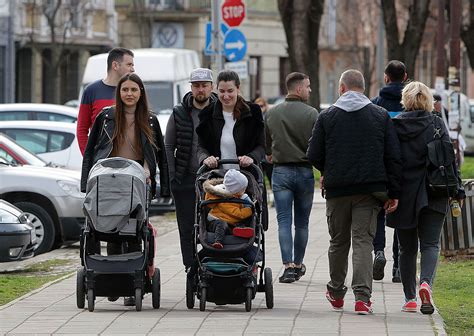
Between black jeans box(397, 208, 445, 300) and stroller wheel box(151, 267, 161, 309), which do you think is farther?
stroller wheel box(151, 267, 161, 309)

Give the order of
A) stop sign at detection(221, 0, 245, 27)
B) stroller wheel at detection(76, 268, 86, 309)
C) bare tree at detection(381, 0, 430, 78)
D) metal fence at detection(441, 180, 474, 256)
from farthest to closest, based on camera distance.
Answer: bare tree at detection(381, 0, 430, 78) < stop sign at detection(221, 0, 245, 27) < metal fence at detection(441, 180, 474, 256) < stroller wheel at detection(76, 268, 86, 309)

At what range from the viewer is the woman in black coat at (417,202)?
433 inches

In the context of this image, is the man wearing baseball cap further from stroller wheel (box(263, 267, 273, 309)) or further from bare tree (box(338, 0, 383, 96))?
bare tree (box(338, 0, 383, 96))

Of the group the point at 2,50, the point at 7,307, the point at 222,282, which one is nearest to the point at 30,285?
the point at 7,307

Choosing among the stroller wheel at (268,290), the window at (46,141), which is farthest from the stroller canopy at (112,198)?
the window at (46,141)

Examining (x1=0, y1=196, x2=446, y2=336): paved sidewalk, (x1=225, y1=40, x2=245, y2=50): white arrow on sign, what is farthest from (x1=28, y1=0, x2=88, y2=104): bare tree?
(x1=0, y1=196, x2=446, y2=336): paved sidewalk

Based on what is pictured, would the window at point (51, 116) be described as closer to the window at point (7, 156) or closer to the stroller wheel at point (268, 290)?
the window at point (7, 156)

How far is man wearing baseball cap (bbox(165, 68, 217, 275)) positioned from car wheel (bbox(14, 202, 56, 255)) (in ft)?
18.5

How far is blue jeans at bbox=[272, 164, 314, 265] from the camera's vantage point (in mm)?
13656

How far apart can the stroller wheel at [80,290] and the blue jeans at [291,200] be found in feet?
9.38

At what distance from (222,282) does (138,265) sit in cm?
63

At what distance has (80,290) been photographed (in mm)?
11195

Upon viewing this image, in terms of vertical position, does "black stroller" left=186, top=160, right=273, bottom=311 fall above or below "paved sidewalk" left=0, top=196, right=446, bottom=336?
above

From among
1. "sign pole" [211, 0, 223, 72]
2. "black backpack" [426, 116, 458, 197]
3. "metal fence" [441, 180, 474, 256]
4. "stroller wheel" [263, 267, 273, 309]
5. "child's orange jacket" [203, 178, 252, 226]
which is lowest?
"stroller wheel" [263, 267, 273, 309]
